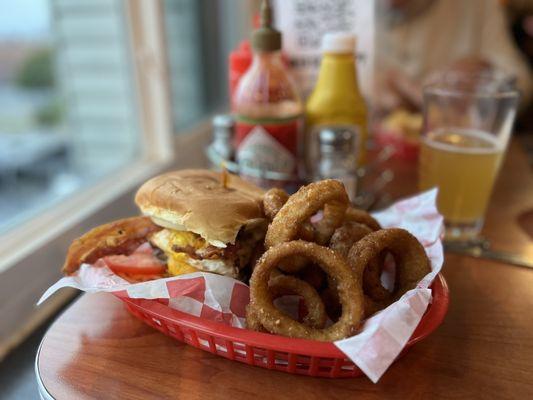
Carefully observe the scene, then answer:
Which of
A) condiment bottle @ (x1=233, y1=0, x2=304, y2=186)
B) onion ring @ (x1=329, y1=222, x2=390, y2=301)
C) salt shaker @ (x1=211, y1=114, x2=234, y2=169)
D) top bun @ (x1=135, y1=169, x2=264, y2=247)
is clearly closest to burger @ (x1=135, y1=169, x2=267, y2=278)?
top bun @ (x1=135, y1=169, x2=264, y2=247)

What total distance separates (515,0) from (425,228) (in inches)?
92.8

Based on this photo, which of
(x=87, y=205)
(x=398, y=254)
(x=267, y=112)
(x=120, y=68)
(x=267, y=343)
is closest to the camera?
(x=267, y=343)

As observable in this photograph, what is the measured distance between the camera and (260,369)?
563 mm

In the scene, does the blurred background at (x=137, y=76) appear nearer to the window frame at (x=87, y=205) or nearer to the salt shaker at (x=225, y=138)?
the window frame at (x=87, y=205)

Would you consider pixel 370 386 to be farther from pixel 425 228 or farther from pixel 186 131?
pixel 186 131

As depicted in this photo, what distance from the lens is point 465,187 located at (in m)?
0.92

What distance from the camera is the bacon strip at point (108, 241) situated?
0.66 metres

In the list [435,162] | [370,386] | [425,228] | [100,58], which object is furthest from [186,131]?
[370,386]

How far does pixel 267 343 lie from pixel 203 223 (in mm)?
172

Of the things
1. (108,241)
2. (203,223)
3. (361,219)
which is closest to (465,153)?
(361,219)

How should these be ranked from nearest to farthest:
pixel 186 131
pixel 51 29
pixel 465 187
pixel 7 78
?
pixel 465 187, pixel 186 131, pixel 51 29, pixel 7 78

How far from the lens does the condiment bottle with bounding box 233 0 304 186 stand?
3.08 feet

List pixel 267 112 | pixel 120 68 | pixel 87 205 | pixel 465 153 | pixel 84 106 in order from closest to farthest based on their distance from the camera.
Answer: pixel 465 153
pixel 267 112
pixel 87 205
pixel 120 68
pixel 84 106

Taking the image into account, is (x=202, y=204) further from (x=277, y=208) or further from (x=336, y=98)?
(x=336, y=98)
